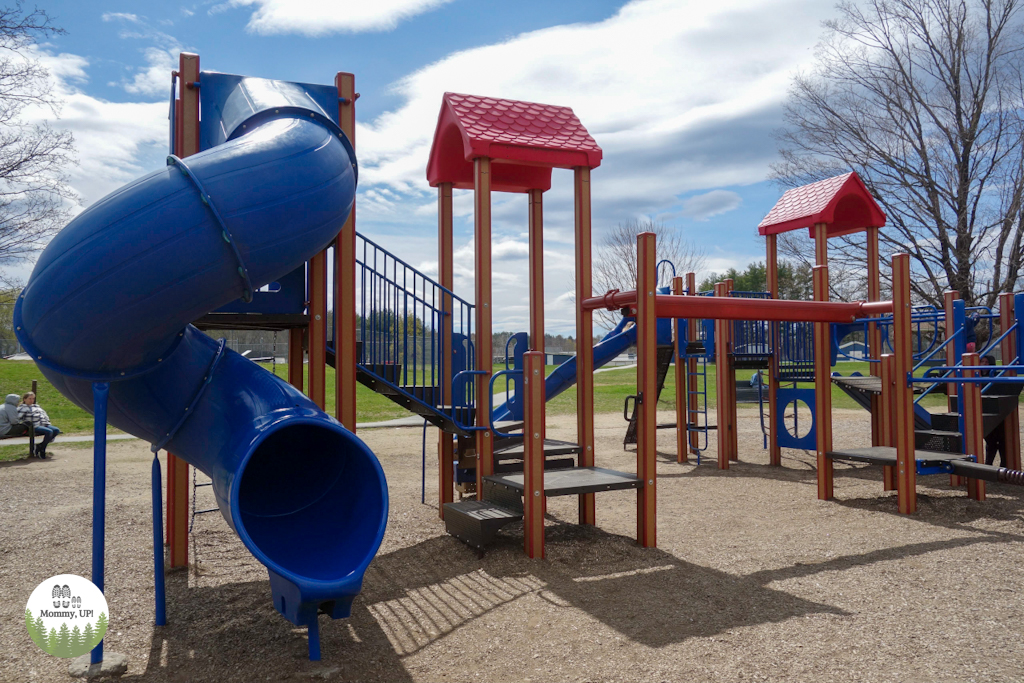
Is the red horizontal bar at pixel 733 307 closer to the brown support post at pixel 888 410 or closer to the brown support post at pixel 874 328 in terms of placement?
the brown support post at pixel 888 410

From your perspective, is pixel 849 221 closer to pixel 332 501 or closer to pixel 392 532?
pixel 392 532

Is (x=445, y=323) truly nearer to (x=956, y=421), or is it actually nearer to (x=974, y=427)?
(x=974, y=427)

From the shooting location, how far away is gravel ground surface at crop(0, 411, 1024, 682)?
3.82m

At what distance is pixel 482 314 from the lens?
7.06 m

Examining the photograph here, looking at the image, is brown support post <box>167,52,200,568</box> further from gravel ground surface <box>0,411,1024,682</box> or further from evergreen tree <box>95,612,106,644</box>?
evergreen tree <box>95,612,106,644</box>

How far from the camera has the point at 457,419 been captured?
723cm

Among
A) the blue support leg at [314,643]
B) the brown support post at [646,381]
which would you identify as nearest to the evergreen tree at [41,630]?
the blue support leg at [314,643]

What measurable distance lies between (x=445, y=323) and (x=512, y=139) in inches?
80.1

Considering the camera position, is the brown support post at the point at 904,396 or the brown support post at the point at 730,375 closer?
the brown support post at the point at 904,396

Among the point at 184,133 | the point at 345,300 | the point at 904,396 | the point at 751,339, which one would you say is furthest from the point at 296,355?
the point at 751,339

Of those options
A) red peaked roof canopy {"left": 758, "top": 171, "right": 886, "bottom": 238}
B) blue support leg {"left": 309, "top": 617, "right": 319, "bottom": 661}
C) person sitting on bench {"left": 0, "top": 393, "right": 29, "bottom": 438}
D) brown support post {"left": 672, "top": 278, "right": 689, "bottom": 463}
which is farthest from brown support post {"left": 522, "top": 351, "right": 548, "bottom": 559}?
person sitting on bench {"left": 0, "top": 393, "right": 29, "bottom": 438}

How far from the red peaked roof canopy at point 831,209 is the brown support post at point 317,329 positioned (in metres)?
7.68

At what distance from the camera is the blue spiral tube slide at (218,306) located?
3441 millimetres

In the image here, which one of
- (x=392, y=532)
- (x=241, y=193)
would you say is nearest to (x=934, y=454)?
(x=392, y=532)
